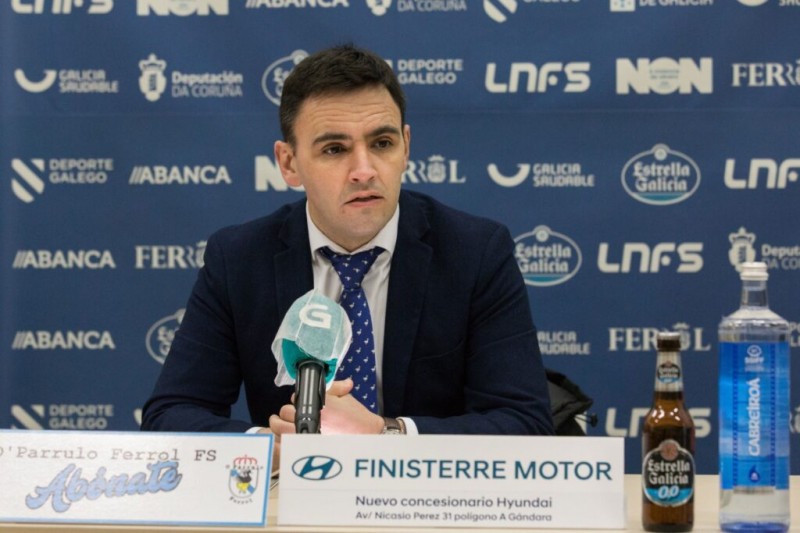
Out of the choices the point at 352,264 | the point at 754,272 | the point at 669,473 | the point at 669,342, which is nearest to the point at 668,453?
the point at 669,473

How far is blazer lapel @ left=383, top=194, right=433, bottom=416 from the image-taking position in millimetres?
2326

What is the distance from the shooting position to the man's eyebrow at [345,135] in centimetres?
224

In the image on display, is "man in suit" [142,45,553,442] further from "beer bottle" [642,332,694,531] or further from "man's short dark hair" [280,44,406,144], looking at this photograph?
"beer bottle" [642,332,694,531]

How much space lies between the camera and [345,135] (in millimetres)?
2244

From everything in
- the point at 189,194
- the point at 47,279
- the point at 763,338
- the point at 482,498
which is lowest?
the point at 482,498

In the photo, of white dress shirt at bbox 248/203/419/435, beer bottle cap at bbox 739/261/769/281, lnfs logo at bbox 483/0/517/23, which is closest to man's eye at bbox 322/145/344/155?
white dress shirt at bbox 248/203/419/435

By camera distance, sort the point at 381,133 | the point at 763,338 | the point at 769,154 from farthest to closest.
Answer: the point at 769,154 → the point at 381,133 → the point at 763,338

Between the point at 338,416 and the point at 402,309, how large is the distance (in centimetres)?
Answer: 52

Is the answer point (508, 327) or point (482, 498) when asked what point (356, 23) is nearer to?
point (508, 327)

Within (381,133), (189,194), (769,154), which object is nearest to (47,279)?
(189,194)

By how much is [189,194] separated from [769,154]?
1.87m

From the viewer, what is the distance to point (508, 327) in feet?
7.57

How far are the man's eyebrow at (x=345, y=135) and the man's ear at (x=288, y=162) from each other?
18 centimetres

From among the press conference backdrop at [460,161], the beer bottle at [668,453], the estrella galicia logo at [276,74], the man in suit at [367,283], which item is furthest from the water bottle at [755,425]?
the estrella galicia logo at [276,74]
